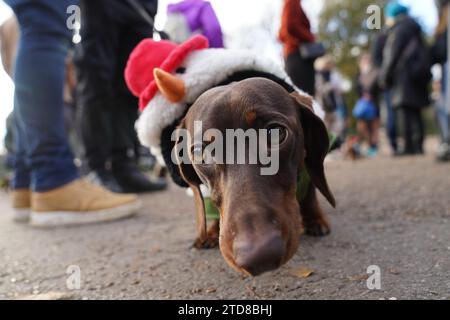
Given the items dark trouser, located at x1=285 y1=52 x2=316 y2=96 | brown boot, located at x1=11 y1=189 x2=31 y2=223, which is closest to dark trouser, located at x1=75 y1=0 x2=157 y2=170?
brown boot, located at x1=11 y1=189 x2=31 y2=223

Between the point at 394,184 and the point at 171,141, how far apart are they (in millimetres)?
2454

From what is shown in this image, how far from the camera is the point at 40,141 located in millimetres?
2662

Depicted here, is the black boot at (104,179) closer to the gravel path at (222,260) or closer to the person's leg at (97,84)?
the person's leg at (97,84)

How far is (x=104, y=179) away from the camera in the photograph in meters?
3.95

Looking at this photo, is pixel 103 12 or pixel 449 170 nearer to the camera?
pixel 103 12

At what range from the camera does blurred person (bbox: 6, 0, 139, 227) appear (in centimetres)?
261

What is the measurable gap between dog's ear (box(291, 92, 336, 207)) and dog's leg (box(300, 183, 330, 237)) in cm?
42

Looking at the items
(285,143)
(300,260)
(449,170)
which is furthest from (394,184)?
(285,143)

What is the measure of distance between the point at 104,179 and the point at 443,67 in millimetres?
4484

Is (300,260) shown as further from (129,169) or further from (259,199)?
(129,169)

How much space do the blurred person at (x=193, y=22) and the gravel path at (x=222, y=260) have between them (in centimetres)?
121

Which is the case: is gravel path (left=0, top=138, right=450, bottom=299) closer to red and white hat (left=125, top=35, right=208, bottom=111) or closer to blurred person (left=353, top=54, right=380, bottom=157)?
red and white hat (left=125, top=35, right=208, bottom=111)

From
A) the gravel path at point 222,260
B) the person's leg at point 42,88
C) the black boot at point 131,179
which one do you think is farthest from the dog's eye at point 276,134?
the black boot at point 131,179
